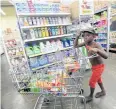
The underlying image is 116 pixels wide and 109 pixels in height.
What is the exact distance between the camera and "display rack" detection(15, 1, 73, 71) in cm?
261

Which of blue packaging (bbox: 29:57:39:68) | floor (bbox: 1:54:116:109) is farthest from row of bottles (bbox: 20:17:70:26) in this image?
floor (bbox: 1:54:116:109)

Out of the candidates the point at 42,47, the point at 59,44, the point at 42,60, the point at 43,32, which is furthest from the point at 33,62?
the point at 59,44

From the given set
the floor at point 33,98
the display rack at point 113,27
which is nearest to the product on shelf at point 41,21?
the floor at point 33,98

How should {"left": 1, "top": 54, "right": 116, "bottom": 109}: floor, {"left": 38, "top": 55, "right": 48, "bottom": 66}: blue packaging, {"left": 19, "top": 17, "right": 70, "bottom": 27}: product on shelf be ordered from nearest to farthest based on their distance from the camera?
{"left": 1, "top": 54, "right": 116, "bottom": 109}: floor, {"left": 19, "top": 17, "right": 70, "bottom": 27}: product on shelf, {"left": 38, "top": 55, "right": 48, "bottom": 66}: blue packaging

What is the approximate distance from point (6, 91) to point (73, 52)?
1885mm

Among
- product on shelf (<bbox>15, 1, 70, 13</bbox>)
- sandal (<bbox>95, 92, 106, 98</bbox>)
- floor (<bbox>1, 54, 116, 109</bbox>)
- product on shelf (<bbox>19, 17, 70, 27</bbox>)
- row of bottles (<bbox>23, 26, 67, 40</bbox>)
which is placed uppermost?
product on shelf (<bbox>15, 1, 70, 13</bbox>)

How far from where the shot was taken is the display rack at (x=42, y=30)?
2613 millimetres

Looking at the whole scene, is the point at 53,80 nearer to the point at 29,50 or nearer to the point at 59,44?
the point at 29,50

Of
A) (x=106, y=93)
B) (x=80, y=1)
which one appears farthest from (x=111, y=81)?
(x=80, y=1)

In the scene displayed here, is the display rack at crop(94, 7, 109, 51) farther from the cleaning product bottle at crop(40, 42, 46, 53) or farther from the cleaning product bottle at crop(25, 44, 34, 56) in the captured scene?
the cleaning product bottle at crop(25, 44, 34, 56)

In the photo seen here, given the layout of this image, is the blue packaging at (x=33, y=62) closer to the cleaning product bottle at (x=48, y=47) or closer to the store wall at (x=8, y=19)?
the cleaning product bottle at (x=48, y=47)

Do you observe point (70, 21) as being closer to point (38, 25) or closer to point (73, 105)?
point (38, 25)

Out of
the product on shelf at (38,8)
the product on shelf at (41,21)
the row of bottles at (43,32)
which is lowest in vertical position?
the row of bottles at (43,32)

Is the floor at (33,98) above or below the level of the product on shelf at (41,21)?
below
